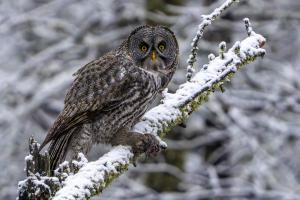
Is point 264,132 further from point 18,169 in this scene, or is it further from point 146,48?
point 146,48

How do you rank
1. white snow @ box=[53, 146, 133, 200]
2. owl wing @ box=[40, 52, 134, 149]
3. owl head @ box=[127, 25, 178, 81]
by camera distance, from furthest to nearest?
owl head @ box=[127, 25, 178, 81] < owl wing @ box=[40, 52, 134, 149] < white snow @ box=[53, 146, 133, 200]

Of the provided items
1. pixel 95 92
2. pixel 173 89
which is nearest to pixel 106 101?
pixel 95 92

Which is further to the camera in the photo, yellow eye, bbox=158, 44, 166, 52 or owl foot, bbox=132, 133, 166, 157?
yellow eye, bbox=158, 44, 166, 52

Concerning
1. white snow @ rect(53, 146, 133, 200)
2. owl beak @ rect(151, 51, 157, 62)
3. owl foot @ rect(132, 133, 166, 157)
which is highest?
owl beak @ rect(151, 51, 157, 62)

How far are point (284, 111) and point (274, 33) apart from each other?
1253 millimetres

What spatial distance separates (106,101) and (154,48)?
20.7 inches

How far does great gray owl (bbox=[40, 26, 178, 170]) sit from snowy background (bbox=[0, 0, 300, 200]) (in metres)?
3.74

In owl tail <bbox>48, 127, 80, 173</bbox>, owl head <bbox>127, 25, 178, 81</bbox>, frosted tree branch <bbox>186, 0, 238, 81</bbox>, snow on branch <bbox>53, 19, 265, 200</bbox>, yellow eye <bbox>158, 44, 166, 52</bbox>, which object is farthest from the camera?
yellow eye <bbox>158, 44, 166, 52</bbox>

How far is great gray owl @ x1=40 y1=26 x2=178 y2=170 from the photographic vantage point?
4254 mm

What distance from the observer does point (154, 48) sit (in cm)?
470

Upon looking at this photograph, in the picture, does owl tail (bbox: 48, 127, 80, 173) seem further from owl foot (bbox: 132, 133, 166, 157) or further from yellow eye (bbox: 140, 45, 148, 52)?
yellow eye (bbox: 140, 45, 148, 52)

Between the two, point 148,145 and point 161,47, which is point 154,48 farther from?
point 148,145

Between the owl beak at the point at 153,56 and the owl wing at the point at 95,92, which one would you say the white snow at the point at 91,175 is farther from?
the owl beak at the point at 153,56

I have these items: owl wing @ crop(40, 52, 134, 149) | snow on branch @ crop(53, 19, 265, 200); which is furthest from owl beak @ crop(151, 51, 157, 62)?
snow on branch @ crop(53, 19, 265, 200)
